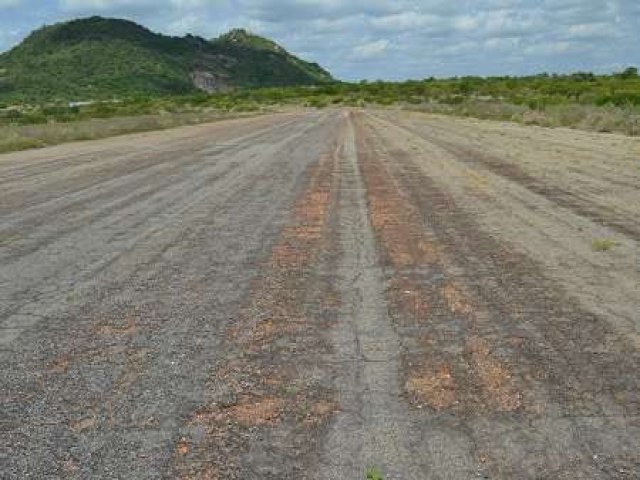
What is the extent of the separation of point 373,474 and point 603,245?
6717 millimetres

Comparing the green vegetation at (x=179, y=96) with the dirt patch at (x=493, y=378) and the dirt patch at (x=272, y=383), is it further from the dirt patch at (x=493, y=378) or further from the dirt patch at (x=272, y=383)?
the dirt patch at (x=493, y=378)

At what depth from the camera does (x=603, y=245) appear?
10.2m

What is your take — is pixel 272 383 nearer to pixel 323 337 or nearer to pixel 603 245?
pixel 323 337

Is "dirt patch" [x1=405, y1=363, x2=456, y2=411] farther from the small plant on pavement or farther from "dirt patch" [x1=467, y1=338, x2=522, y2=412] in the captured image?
the small plant on pavement

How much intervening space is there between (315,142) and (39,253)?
67.8 ft

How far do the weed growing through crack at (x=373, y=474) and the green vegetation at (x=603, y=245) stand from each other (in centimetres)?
648

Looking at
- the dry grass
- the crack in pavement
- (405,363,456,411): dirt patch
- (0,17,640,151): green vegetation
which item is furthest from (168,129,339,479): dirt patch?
(0,17,640,151): green vegetation

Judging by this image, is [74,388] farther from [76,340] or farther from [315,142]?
[315,142]

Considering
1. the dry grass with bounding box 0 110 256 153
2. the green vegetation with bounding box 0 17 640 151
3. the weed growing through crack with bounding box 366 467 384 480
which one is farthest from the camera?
the green vegetation with bounding box 0 17 640 151

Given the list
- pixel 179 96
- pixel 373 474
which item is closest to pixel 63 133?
pixel 373 474

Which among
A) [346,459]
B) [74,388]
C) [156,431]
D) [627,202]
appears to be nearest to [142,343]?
[74,388]

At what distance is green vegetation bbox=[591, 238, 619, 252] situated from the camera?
10172 millimetres

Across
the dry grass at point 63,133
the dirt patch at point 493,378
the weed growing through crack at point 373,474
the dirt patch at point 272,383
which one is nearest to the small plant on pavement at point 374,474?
the weed growing through crack at point 373,474

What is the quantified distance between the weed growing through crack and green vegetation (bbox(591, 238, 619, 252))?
6477 mm
